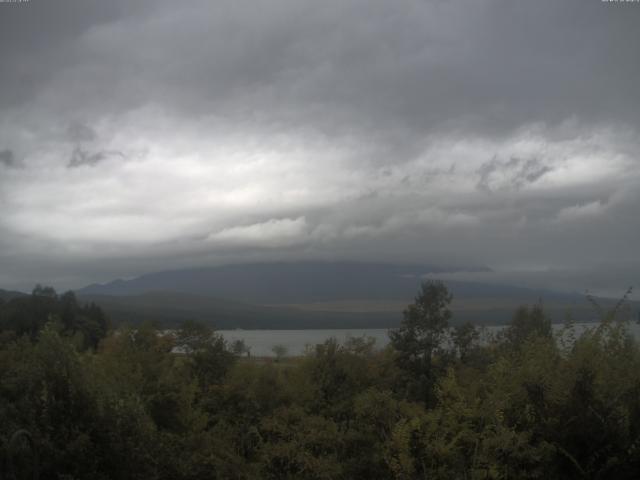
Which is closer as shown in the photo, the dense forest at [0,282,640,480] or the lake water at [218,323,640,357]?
the dense forest at [0,282,640,480]

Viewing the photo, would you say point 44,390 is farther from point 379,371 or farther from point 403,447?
point 379,371

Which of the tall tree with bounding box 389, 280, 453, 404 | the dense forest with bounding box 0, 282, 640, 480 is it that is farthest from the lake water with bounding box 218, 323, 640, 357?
the dense forest with bounding box 0, 282, 640, 480

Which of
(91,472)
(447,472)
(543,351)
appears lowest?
(447,472)

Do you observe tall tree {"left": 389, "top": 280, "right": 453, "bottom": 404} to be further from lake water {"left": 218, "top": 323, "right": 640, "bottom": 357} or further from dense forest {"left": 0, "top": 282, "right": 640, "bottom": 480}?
dense forest {"left": 0, "top": 282, "right": 640, "bottom": 480}

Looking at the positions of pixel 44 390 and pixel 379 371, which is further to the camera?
pixel 379 371

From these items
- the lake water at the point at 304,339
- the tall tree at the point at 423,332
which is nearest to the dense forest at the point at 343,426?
the lake water at the point at 304,339

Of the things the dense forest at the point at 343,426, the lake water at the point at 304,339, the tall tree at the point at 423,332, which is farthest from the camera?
the tall tree at the point at 423,332

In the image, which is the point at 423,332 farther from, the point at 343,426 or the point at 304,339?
the point at 304,339

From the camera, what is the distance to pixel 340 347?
3105 centimetres

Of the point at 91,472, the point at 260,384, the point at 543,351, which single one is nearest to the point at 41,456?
the point at 91,472

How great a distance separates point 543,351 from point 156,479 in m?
10.00

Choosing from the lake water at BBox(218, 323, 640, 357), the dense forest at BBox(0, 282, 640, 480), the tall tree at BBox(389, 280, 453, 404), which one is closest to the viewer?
the dense forest at BBox(0, 282, 640, 480)

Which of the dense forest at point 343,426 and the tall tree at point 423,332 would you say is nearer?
the dense forest at point 343,426

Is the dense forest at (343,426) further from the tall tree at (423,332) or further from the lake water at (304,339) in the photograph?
the tall tree at (423,332)
